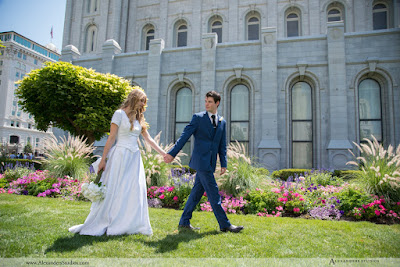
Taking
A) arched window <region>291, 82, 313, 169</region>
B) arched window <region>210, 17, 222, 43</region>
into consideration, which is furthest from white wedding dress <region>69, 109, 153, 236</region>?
arched window <region>210, 17, 222, 43</region>

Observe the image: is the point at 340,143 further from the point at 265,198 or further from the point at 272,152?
the point at 265,198

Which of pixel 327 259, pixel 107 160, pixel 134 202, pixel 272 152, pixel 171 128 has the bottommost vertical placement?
pixel 327 259

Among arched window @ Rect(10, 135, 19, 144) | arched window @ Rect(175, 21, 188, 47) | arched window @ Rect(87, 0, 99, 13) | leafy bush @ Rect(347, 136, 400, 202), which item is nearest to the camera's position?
leafy bush @ Rect(347, 136, 400, 202)

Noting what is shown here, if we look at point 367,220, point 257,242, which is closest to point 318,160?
point 367,220

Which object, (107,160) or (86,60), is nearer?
(107,160)

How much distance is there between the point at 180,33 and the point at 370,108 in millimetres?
18242

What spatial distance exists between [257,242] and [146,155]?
5.74 m

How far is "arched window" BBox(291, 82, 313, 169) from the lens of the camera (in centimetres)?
1562

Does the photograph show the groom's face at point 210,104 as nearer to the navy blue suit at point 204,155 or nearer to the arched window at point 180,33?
the navy blue suit at point 204,155

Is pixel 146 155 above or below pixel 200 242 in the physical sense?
above

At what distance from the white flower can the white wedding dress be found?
89mm

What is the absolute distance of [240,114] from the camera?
16766mm

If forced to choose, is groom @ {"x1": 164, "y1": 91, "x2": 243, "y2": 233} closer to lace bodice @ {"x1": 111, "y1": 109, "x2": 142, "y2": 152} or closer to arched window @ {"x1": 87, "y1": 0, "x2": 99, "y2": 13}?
lace bodice @ {"x1": 111, "y1": 109, "x2": 142, "y2": 152}

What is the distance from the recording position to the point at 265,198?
A: 692 cm
